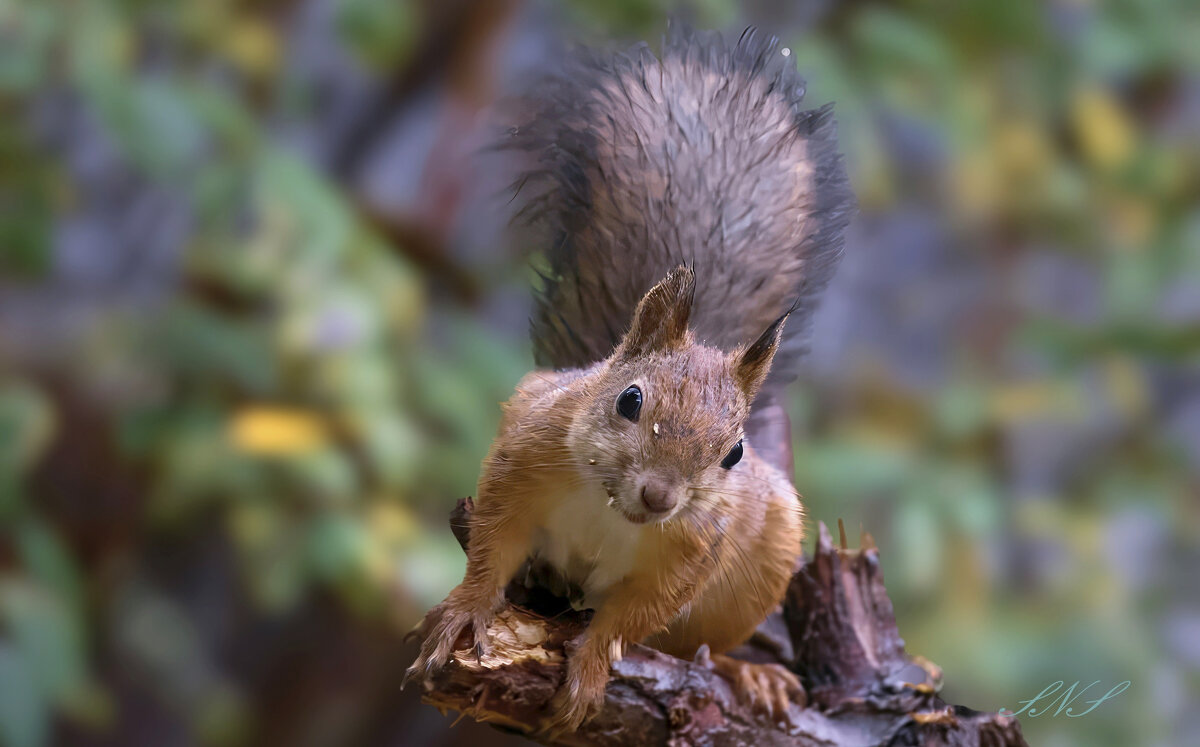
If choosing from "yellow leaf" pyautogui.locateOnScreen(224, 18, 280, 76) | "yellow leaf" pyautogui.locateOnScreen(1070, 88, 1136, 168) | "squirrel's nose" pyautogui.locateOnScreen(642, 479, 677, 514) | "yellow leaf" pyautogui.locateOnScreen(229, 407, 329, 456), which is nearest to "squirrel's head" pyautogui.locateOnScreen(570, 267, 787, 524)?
"squirrel's nose" pyautogui.locateOnScreen(642, 479, 677, 514)

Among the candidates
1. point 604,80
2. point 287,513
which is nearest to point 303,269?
point 287,513

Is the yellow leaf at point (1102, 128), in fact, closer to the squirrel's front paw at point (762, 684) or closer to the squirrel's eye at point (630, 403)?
the squirrel's front paw at point (762, 684)

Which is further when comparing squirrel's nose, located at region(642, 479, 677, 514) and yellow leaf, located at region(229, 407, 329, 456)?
yellow leaf, located at region(229, 407, 329, 456)

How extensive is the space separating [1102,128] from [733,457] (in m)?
2.12

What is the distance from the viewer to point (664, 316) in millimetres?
808

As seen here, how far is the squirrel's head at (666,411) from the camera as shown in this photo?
0.76m

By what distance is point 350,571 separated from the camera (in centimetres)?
167

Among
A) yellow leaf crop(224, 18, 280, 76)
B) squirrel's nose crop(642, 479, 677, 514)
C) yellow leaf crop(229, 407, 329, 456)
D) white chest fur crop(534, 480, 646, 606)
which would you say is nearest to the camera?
squirrel's nose crop(642, 479, 677, 514)

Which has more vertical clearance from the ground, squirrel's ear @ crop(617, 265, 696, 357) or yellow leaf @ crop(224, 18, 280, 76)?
yellow leaf @ crop(224, 18, 280, 76)

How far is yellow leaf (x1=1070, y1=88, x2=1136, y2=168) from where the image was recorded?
2.46 meters

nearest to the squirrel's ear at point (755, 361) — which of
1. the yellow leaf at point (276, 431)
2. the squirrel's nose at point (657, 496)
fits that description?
the squirrel's nose at point (657, 496)

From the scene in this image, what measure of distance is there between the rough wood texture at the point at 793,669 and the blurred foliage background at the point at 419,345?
1.77 feet

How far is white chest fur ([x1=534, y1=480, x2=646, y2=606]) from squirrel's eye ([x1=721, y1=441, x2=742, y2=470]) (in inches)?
3.6

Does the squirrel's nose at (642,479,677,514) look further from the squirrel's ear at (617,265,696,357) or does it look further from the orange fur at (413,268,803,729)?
the squirrel's ear at (617,265,696,357)
